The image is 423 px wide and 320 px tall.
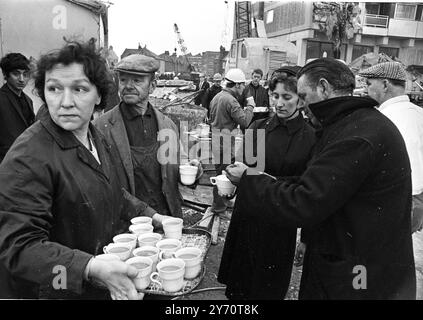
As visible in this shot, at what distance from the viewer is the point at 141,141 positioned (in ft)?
9.36

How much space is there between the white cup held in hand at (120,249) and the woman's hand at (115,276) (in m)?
0.32

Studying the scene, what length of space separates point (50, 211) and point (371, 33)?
27.0m

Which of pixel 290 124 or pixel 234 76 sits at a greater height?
pixel 234 76

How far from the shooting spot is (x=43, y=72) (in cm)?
149

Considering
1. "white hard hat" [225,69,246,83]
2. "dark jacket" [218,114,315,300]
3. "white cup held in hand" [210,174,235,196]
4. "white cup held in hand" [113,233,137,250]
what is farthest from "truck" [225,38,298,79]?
"white cup held in hand" [113,233,137,250]

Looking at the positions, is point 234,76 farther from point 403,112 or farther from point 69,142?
point 69,142

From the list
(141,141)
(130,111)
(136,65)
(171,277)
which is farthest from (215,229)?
(171,277)

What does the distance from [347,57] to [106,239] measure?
1041 inches

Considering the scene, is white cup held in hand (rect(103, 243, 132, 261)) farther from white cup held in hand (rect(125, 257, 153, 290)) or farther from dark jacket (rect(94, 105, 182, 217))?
dark jacket (rect(94, 105, 182, 217))

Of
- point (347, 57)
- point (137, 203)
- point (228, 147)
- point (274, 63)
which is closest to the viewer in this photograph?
point (137, 203)

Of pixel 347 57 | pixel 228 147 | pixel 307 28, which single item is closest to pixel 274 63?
pixel 307 28

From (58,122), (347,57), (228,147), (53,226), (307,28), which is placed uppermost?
(307,28)
